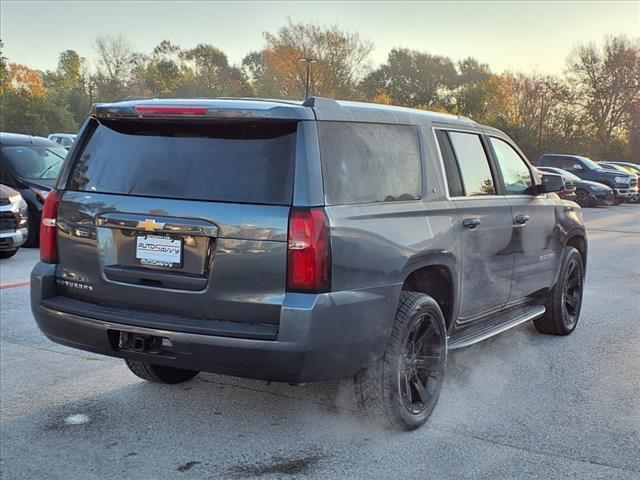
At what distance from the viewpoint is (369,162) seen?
144 inches

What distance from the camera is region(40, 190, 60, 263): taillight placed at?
3818 millimetres

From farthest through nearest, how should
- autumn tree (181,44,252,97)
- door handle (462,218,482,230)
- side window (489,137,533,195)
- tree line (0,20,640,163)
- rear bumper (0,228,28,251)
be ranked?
autumn tree (181,44,252,97), tree line (0,20,640,163), rear bumper (0,228,28,251), side window (489,137,533,195), door handle (462,218,482,230)

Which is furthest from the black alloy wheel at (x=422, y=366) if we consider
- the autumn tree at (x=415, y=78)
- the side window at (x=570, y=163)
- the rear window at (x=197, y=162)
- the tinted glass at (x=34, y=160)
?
the autumn tree at (x=415, y=78)

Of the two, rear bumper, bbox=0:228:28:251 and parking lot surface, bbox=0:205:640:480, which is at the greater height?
rear bumper, bbox=0:228:28:251

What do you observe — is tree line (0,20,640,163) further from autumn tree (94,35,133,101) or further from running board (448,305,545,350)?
running board (448,305,545,350)

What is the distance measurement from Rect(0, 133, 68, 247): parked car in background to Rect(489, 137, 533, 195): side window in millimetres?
8203

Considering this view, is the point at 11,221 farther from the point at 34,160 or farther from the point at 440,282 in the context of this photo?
the point at 440,282

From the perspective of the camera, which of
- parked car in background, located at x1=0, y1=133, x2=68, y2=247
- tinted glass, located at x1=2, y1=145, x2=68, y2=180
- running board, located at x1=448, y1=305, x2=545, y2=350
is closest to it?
running board, located at x1=448, y1=305, x2=545, y2=350

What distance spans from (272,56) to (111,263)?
56.1m

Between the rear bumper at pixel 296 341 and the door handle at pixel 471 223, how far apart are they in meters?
0.98

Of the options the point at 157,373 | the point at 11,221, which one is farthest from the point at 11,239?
the point at 157,373

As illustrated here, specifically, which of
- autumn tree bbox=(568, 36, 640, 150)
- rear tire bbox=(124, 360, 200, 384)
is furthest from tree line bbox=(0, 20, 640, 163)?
rear tire bbox=(124, 360, 200, 384)

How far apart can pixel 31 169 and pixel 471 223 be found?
9.42 metres

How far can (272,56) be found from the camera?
57406 mm
